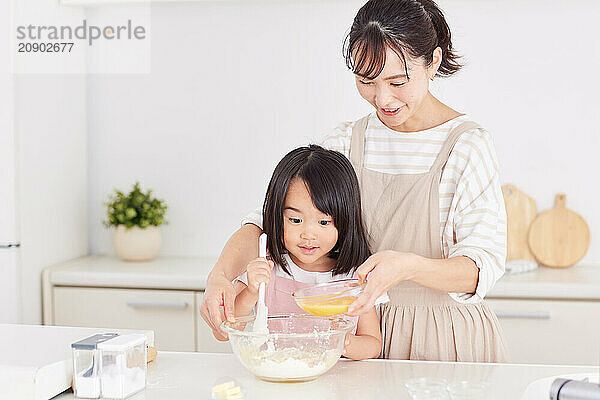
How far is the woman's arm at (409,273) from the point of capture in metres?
1.37

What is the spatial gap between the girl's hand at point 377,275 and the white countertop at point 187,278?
1.32 m

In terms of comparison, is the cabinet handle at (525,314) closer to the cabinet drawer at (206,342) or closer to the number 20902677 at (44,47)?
the cabinet drawer at (206,342)

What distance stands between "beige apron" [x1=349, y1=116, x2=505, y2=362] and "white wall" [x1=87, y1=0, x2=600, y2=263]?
4.52 ft

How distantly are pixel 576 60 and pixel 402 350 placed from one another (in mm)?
1696

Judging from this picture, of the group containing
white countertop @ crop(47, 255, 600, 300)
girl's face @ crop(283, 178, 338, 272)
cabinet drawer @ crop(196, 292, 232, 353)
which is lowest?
cabinet drawer @ crop(196, 292, 232, 353)

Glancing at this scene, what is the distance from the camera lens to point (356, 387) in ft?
4.39

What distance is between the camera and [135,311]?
2.84 metres

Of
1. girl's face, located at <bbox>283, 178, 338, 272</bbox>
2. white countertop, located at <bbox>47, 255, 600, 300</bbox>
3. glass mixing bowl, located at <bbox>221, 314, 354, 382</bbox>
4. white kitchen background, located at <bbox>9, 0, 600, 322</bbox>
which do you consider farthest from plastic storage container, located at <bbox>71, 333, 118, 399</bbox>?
white kitchen background, located at <bbox>9, 0, 600, 322</bbox>

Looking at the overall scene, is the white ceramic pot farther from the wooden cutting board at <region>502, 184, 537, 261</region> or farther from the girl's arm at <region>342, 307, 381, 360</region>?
the girl's arm at <region>342, 307, 381, 360</region>

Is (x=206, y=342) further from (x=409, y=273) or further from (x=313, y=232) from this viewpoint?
(x=409, y=273)

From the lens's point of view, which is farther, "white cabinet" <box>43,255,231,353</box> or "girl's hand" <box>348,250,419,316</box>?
"white cabinet" <box>43,255,231,353</box>

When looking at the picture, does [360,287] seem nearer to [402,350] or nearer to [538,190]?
[402,350]

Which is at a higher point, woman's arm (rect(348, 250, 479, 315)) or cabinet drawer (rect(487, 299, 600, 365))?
woman's arm (rect(348, 250, 479, 315))

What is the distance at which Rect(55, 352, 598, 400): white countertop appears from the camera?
130 cm
